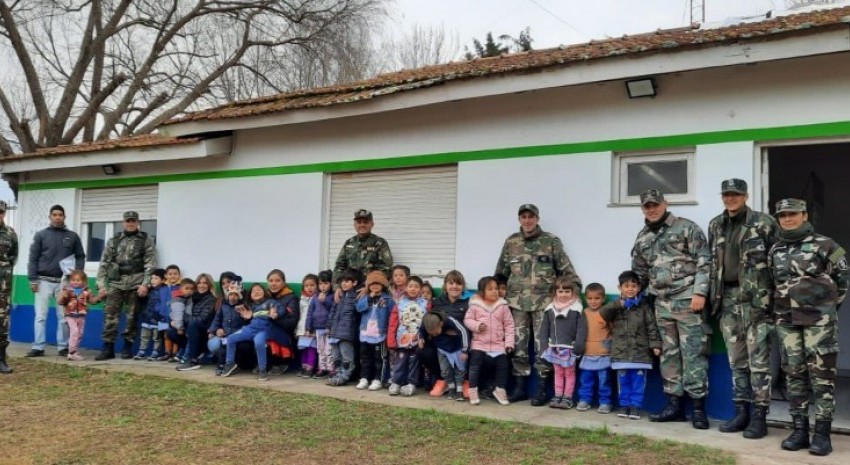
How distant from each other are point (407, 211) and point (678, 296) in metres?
3.35

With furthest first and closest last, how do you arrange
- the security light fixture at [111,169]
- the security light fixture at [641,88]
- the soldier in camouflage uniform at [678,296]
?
1. the security light fixture at [111,169]
2. the security light fixture at [641,88]
3. the soldier in camouflage uniform at [678,296]

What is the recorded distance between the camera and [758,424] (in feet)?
17.6

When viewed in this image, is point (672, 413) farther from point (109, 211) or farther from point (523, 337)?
point (109, 211)

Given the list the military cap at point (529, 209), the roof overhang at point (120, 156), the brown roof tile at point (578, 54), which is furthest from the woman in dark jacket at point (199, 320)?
the military cap at point (529, 209)

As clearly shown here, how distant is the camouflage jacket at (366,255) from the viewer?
8000 mm

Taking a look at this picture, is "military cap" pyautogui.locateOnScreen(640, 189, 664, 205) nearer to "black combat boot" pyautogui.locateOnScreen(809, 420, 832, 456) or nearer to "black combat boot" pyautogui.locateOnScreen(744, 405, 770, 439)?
"black combat boot" pyautogui.locateOnScreen(744, 405, 770, 439)

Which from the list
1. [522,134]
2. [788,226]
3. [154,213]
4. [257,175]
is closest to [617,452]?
[788,226]

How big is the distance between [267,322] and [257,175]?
2.21 metres

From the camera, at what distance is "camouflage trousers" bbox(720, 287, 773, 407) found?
5395 millimetres

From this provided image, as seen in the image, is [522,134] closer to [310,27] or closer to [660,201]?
[660,201]

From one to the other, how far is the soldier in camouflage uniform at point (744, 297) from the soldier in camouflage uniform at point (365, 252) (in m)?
3.56

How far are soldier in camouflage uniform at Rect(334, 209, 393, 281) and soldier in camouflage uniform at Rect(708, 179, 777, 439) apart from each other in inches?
→ 140

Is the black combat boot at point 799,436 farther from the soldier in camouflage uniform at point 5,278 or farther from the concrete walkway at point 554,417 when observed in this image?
the soldier in camouflage uniform at point 5,278

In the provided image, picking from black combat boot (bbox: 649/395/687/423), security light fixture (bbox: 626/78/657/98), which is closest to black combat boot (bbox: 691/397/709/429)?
black combat boot (bbox: 649/395/687/423)
